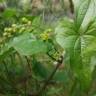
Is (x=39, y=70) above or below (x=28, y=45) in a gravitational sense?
below

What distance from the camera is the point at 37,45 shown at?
0.86 m

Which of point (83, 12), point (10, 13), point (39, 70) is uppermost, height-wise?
point (83, 12)

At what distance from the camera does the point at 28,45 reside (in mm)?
873

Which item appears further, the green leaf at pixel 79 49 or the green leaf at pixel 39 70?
the green leaf at pixel 39 70

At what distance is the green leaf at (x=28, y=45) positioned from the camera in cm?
84

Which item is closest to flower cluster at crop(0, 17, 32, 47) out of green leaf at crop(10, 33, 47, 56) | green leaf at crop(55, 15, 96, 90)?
green leaf at crop(10, 33, 47, 56)

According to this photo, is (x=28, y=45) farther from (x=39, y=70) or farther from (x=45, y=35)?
(x=39, y=70)

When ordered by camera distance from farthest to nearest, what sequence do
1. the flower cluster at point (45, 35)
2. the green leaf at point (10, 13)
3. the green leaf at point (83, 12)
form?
the green leaf at point (10, 13), the flower cluster at point (45, 35), the green leaf at point (83, 12)

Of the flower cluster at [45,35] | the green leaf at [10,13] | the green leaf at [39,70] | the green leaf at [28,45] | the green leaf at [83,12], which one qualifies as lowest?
the green leaf at [39,70]

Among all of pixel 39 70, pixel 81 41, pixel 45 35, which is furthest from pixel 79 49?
pixel 39 70

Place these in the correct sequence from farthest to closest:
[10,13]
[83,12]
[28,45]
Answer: [10,13] → [28,45] → [83,12]

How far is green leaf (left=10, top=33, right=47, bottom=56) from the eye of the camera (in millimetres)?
840

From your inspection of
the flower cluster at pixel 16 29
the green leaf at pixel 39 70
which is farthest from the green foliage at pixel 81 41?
the green leaf at pixel 39 70

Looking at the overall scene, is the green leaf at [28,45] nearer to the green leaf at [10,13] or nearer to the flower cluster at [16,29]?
the flower cluster at [16,29]
